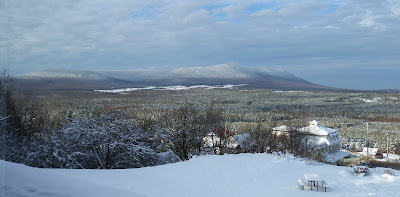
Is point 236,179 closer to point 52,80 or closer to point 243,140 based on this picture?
point 243,140

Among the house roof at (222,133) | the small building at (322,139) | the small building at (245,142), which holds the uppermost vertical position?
the house roof at (222,133)

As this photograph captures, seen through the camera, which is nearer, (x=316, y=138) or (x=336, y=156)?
(x=336, y=156)

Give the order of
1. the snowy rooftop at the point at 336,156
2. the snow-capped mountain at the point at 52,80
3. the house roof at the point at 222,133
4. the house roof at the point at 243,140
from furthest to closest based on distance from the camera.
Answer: the snowy rooftop at the point at 336,156 < the house roof at the point at 243,140 < the house roof at the point at 222,133 < the snow-capped mountain at the point at 52,80

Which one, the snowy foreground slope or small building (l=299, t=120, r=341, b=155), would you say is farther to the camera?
small building (l=299, t=120, r=341, b=155)

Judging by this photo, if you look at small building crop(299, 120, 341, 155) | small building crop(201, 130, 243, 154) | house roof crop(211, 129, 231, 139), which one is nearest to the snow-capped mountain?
small building crop(201, 130, 243, 154)

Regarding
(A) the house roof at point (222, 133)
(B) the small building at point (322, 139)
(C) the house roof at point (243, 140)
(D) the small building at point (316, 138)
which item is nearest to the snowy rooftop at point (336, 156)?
(D) the small building at point (316, 138)

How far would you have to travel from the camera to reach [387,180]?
9656mm

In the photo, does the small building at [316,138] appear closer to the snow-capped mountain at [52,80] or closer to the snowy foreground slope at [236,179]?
the snowy foreground slope at [236,179]

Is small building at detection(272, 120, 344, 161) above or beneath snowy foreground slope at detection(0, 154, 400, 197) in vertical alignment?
beneath

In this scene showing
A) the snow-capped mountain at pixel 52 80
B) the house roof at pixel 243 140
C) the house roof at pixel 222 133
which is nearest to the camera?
the snow-capped mountain at pixel 52 80

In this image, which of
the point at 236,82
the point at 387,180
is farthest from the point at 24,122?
the point at 236,82

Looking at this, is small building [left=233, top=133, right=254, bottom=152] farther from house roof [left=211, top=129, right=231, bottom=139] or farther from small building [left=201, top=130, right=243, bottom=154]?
house roof [left=211, top=129, right=231, bottom=139]

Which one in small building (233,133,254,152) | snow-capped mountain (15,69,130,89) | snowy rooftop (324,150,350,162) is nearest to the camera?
snow-capped mountain (15,69,130,89)

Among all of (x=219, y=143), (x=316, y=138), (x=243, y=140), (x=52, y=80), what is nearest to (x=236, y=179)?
(x=219, y=143)
